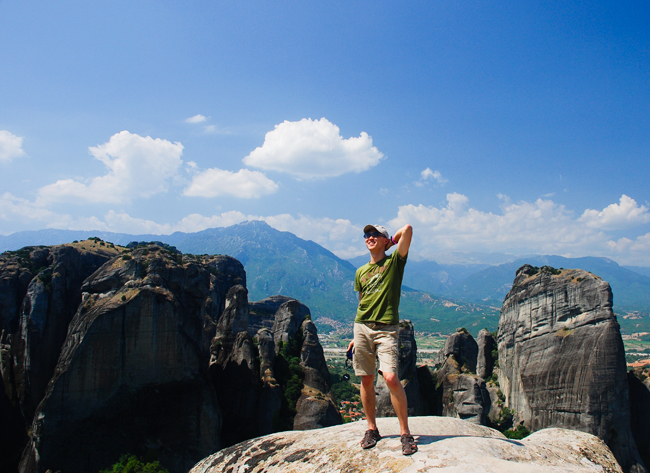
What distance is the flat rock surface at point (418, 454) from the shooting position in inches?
173


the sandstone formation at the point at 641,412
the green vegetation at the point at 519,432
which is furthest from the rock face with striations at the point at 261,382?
the sandstone formation at the point at 641,412

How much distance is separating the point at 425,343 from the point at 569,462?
19845cm

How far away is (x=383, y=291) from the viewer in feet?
20.2

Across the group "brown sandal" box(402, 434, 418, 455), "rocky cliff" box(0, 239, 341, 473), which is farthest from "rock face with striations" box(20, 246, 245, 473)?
"brown sandal" box(402, 434, 418, 455)

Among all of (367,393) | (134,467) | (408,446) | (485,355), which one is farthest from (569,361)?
(408,446)

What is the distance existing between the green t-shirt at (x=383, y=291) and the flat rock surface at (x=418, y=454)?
1785 mm

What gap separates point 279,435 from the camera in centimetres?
666

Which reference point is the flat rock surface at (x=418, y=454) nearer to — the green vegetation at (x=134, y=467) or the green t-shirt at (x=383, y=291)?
the green t-shirt at (x=383, y=291)

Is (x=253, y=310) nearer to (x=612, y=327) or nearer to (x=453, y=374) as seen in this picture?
(x=453, y=374)

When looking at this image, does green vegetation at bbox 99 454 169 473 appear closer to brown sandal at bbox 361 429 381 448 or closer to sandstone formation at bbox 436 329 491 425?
sandstone formation at bbox 436 329 491 425

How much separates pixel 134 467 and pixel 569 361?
107 feet

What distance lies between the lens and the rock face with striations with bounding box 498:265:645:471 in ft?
95.2

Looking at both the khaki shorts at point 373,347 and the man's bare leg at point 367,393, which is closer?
the khaki shorts at point 373,347

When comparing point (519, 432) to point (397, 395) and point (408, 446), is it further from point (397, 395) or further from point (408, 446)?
point (408, 446)
